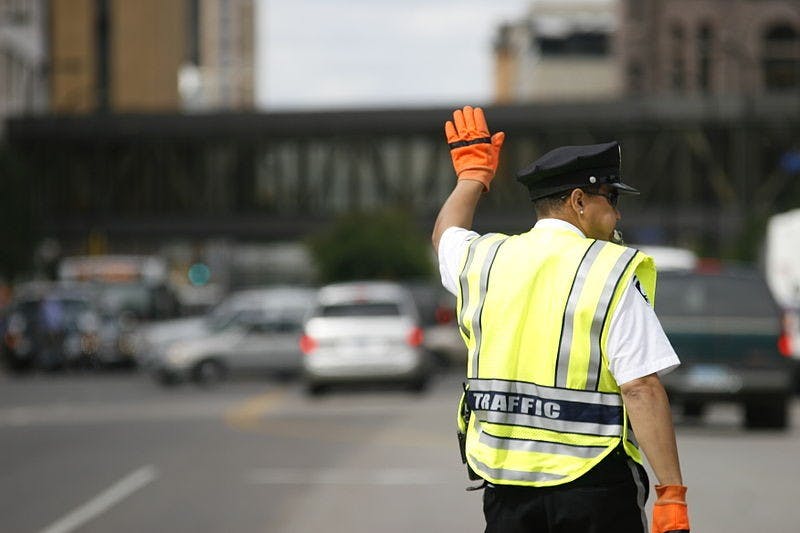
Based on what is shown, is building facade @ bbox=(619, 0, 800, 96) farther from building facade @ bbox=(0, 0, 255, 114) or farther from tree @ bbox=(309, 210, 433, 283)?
tree @ bbox=(309, 210, 433, 283)

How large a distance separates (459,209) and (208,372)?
95.7 feet

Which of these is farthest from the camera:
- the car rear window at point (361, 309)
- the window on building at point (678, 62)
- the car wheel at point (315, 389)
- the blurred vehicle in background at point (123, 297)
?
the window on building at point (678, 62)

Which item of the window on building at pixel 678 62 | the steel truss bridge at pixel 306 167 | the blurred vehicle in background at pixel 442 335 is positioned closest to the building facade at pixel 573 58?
the window on building at pixel 678 62

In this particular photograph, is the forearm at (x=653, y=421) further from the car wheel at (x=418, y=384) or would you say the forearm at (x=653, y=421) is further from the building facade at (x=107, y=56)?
the building facade at (x=107, y=56)

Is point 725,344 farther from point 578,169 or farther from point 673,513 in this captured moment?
point 673,513

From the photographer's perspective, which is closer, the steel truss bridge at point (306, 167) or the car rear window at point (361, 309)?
the car rear window at point (361, 309)

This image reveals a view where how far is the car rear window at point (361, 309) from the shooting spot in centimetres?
2872

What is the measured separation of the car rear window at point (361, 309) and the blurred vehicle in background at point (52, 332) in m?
14.0

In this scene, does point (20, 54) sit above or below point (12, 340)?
above

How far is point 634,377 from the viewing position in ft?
16.1

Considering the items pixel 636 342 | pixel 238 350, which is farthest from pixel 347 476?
pixel 238 350

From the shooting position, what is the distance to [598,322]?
498 centimetres

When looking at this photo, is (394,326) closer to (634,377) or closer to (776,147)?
(634,377)

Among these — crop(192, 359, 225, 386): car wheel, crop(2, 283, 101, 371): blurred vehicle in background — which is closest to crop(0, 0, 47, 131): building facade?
crop(2, 283, 101, 371): blurred vehicle in background
